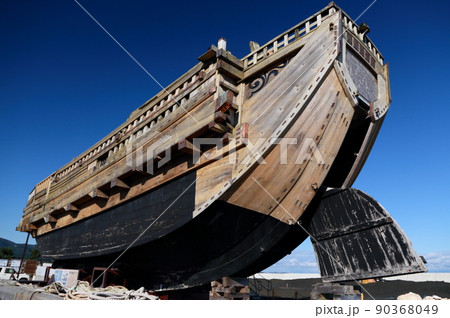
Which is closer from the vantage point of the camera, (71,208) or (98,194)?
(98,194)

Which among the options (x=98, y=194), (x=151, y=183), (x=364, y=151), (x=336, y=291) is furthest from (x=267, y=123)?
(x=98, y=194)

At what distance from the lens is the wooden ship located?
19.4 feet

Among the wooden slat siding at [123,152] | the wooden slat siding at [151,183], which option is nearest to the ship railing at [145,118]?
the wooden slat siding at [123,152]

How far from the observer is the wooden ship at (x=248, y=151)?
5914mm

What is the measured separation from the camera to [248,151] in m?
5.95

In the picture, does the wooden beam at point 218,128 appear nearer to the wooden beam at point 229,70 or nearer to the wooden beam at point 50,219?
the wooden beam at point 229,70

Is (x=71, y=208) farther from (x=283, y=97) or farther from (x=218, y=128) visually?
(x=283, y=97)

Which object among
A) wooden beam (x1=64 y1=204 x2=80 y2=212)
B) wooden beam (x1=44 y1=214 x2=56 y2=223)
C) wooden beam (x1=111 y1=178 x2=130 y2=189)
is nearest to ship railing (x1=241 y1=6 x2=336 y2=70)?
wooden beam (x1=111 y1=178 x2=130 y2=189)

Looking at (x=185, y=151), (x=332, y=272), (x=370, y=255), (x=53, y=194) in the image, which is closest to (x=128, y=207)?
(x=185, y=151)
